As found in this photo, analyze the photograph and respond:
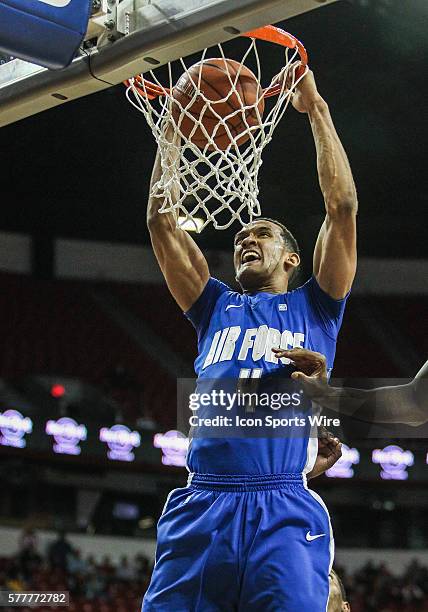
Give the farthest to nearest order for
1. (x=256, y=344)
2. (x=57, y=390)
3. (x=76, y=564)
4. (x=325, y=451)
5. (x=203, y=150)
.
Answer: (x=57, y=390) < (x=76, y=564) < (x=203, y=150) < (x=325, y=451) < (x=256, y=344)

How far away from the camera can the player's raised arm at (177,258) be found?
3.55 meters

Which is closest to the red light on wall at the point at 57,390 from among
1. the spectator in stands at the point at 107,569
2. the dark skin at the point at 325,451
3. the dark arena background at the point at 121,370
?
the dark arena background at the point at 121,370

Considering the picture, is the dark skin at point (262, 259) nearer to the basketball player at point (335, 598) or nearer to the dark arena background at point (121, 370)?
the basketball player at point (335, 598)

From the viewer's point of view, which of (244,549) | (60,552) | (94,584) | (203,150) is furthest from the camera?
(60,552)

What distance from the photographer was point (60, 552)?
1355cm

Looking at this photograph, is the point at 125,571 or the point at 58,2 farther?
the point at 125,571

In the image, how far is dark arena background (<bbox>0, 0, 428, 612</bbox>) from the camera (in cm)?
1249

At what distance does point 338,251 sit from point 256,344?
18.1 inches

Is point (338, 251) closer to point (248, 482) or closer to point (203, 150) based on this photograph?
point (203, 150)

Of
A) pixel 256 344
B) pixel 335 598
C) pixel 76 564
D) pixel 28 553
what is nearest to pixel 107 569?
pixel 76 564

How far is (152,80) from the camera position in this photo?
386 cm

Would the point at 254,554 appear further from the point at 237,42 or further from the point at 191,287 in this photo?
the point at 237,42

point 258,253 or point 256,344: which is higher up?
point 258,253

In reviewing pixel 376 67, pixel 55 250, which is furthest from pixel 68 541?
pixel 376 67
